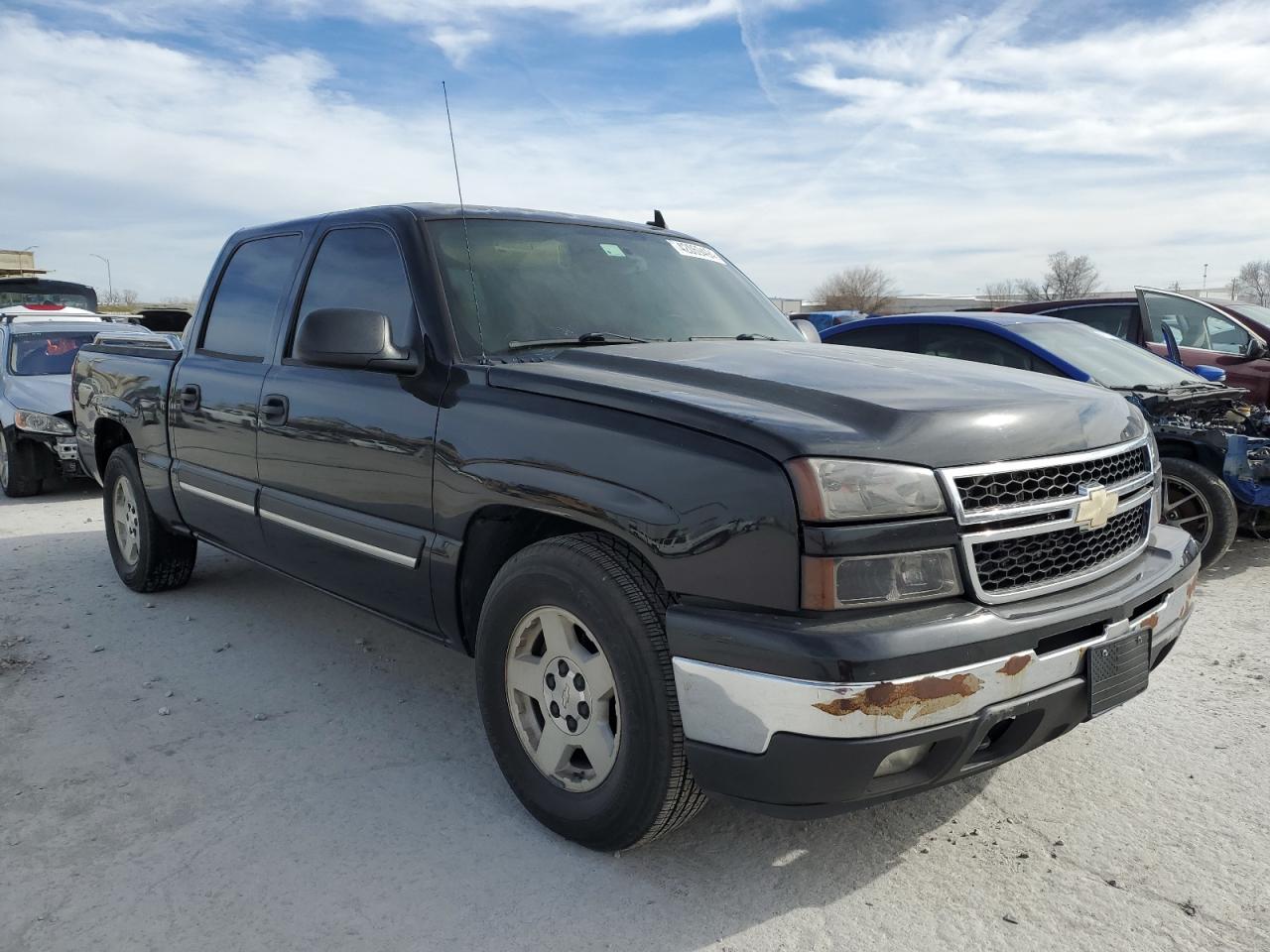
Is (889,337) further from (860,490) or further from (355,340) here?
(860,490)

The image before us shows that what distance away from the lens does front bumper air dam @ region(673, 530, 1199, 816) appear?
2.15m

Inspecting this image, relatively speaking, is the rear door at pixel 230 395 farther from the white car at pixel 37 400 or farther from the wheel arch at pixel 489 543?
the white car at pixel 37 400

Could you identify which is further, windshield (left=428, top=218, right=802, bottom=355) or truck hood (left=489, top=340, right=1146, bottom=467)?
windshield (left=428, top=218, right=802, bottom=355)

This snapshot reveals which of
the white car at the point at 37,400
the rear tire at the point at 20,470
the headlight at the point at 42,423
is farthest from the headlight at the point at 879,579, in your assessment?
the rear tire at the point at 20,470

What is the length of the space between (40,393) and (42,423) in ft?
1.85

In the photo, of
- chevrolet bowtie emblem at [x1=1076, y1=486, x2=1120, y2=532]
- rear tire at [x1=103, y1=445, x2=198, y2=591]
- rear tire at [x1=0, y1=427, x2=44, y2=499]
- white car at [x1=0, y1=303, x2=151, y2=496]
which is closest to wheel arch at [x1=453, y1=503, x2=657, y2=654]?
chevrolet bowtie emblem at [x1=1076, y1=486, x2=1120, y2=532]

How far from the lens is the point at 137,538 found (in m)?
5.42

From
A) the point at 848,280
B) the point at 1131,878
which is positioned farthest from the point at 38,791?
the point at 848,280

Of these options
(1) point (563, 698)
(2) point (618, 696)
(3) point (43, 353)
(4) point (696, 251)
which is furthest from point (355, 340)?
(3) point (43, 353)

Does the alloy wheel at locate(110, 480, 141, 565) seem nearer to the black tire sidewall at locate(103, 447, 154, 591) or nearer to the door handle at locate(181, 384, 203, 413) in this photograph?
the black tire sidewall at locate(103, 447, 154, 591)

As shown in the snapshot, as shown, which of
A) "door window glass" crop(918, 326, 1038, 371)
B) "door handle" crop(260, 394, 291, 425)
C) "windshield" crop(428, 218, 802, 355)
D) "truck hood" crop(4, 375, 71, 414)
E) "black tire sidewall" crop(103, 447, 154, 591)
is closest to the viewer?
"windshield" crop(428, 218, 802, 355)

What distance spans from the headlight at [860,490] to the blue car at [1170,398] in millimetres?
3749

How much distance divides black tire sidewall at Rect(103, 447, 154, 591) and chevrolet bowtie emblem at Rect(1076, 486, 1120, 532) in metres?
4.56

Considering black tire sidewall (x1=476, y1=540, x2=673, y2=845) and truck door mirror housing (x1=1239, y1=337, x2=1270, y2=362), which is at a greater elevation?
truck door mirror housing (x1=1239, y1=337, x2=1270, y2=362)
